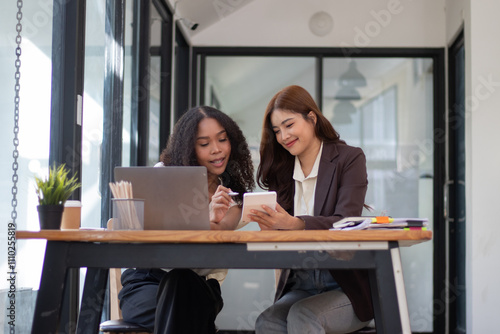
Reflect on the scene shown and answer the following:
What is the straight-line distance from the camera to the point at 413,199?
17.0ft

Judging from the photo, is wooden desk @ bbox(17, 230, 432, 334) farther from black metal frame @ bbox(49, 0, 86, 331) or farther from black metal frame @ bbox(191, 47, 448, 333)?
black metal frame @ bbox(191, 47, 448, 333)

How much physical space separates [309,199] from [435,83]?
3.16 meters

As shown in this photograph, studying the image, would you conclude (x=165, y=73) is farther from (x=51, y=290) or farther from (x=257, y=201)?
(x=51, y=290)

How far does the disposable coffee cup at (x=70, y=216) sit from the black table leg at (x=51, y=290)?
0.22 metres

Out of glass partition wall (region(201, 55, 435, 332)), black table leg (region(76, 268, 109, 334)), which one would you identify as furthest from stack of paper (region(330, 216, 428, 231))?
glass partition wall (region(201, 55, 435, 332))

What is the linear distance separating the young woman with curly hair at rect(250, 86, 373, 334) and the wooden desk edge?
0.35 meters

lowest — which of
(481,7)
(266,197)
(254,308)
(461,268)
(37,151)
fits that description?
(254,308)

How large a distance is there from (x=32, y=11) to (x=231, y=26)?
9.93 feet

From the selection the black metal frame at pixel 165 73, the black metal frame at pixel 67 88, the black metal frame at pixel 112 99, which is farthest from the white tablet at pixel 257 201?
the black metal frame at pixel 165 73

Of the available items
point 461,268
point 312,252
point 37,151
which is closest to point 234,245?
point 312,252

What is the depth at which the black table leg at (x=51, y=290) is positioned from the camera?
63.1 inches

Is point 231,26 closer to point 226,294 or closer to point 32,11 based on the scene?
point 226,294

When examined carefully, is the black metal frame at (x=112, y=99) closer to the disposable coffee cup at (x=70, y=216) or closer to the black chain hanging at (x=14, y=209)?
the black chain hanging at (x=14, y=209)

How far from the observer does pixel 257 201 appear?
1860mm
